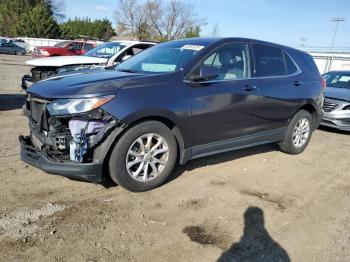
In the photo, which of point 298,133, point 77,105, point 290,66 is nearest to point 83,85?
point 77,105

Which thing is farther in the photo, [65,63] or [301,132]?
[65,63]

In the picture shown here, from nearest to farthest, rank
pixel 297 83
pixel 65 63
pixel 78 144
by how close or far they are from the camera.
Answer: pixel 78 144, pixel 297 83, pixel 65 63

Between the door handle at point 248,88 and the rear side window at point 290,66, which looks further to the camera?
the rear side window at point 290,66

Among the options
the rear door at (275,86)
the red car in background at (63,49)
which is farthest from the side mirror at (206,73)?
the red car in background at (63,49)

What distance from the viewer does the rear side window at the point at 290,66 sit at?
605cm

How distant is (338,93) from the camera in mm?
9219

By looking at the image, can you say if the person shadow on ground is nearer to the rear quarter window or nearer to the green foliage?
the rear quarter window

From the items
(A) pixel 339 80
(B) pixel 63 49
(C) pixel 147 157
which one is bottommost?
(C) pixel 147 157

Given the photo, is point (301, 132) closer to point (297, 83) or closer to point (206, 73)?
point (297, 83)

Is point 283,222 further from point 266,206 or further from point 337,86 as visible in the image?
point 337,86

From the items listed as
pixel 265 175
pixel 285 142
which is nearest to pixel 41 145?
pixel 265 175

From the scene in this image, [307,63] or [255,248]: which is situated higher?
[307,63]

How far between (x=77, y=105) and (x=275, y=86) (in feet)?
10.1

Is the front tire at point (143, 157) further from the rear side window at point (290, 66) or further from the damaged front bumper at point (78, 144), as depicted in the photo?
the rear side window at point (290, 66)
